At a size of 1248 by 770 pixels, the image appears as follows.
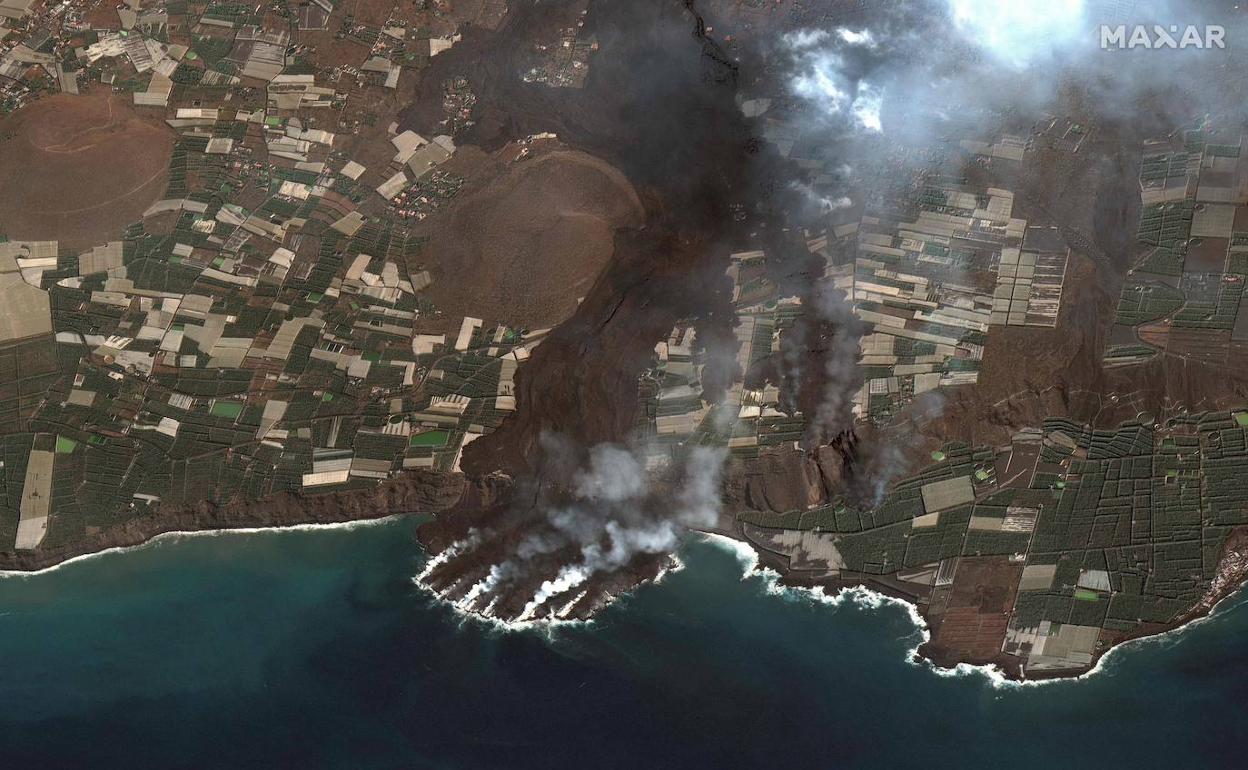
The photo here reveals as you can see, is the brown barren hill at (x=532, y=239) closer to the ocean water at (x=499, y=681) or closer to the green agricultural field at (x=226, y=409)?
the green agricultural field at (x=226, y=409)

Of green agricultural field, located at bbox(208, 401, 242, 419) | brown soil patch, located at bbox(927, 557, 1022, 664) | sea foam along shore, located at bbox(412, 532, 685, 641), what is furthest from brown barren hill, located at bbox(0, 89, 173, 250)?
brown soil patch, located at bbox(927, 557, 1022, 664)

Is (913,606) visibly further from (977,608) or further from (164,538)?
(164,538)

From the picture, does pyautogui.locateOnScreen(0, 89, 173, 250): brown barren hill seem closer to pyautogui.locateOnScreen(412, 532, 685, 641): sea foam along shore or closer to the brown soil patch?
pyautogui.locateOnScreen(412, 532, 685, 641): sea foam along shore

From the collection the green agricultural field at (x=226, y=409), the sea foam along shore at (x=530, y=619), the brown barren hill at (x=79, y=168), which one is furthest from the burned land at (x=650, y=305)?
the sea foam along shore at (x=530, y=619)

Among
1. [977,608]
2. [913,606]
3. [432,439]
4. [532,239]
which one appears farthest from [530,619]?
[977,608]

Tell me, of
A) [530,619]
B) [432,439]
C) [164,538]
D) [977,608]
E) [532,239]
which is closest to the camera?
[977,608]
